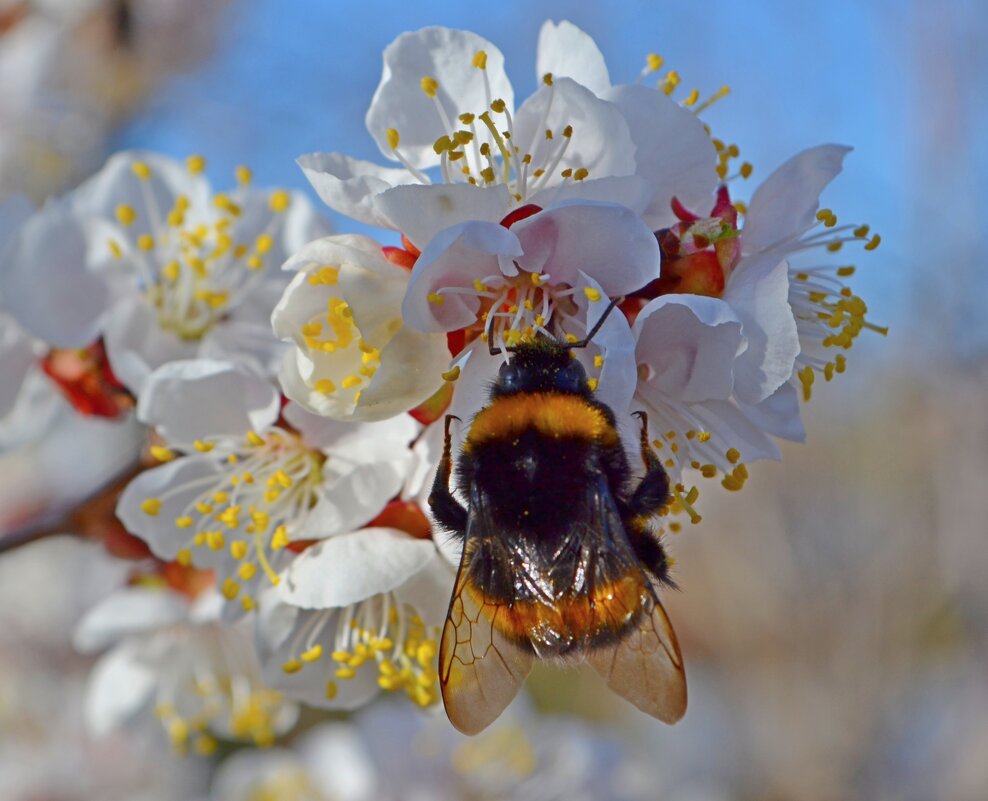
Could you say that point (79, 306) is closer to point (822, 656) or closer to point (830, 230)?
point (830, 230)

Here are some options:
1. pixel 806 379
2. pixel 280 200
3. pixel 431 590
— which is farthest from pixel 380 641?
pixel 280 200

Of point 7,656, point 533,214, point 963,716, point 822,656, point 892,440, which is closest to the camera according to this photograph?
point 533,214

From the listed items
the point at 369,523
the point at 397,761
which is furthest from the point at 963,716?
the point at 369,523

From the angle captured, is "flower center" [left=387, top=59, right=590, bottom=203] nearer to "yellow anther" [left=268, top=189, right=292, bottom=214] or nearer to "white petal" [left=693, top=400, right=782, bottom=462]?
"white petal" [left=693, top=400, right=782, bottom=462]

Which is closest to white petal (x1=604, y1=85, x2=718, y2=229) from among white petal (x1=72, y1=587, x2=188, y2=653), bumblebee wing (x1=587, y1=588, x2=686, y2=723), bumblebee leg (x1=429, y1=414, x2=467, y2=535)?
bumblebee leg (x1=429, y1=414, x2=467, y2=535)

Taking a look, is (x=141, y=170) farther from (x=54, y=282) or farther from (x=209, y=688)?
(x=209, y=688)

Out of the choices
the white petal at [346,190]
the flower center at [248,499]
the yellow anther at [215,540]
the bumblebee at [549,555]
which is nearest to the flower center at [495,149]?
the white petal at [346,190]
